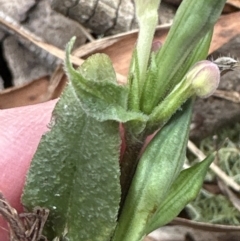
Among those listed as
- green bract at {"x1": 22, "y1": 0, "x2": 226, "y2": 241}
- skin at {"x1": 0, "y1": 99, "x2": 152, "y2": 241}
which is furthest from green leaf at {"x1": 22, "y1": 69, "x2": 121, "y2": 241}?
skin at {"x1": 0, "y1": 99, "x2": 152, "y2": 241}

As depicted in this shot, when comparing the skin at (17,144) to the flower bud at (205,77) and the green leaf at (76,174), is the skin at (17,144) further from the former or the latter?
the flower bud at (205,77)

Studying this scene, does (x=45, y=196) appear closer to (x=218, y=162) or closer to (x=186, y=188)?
(x=186, y=188)

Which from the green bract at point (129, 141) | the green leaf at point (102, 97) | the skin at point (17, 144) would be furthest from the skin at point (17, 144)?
the green leaf at point (102, 97)

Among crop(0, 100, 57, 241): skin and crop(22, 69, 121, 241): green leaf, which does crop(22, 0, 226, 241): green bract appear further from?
crop(0, 100, 57, 241): skin

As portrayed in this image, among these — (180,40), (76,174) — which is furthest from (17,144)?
(180,40)

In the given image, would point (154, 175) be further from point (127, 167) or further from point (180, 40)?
point (180, 40)
